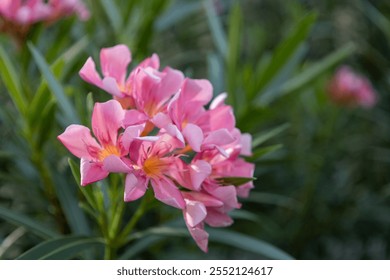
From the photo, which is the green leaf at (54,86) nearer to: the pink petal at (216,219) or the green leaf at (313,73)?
the pink petal at (216,219)

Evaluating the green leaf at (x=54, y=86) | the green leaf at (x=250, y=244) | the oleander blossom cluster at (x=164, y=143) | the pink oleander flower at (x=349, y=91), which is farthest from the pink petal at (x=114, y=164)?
the pink oleander flower at (x=349, y=91)

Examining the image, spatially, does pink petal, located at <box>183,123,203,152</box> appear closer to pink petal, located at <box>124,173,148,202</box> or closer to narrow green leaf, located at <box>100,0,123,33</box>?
pink petal, located at <box>124,173,148,202</box>

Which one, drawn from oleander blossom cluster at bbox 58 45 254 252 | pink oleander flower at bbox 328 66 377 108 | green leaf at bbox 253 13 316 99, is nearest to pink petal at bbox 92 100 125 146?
oleander blossom cluster at bbox 58 45 254 252

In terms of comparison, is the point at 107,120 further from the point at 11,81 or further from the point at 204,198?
the point at 11,81

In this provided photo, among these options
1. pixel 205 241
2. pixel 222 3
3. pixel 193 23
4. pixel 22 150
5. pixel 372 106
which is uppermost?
pixel 222 3

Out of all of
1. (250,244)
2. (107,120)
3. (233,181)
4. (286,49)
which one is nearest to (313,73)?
(286,49)

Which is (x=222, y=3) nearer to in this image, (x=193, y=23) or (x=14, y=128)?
(x=193, y=23)

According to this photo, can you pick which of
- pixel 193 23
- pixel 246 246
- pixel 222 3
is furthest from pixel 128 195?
pixel 222 3
